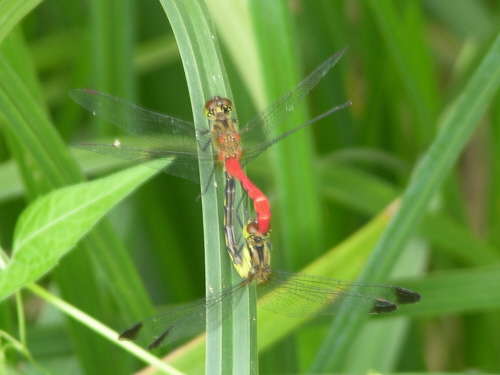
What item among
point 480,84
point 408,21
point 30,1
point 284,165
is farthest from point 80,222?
point 408,21

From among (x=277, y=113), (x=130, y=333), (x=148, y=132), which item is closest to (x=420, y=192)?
(x=277, y=113)

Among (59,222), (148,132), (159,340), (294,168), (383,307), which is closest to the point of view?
(59,222)

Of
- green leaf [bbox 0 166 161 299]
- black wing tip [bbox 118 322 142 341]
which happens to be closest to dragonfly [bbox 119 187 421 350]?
black wing tip [bbox 118 322 142 341]

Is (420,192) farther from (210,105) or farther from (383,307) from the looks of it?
(210,105)

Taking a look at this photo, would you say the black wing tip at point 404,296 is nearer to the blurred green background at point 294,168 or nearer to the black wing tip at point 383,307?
the black wing tip at point 383,307

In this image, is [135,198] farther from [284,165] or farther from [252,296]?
[252,296]

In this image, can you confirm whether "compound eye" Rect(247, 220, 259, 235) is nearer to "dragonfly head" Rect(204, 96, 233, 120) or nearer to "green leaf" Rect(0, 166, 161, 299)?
"dragonfly head" Rect(204, 96, 233, 120)
